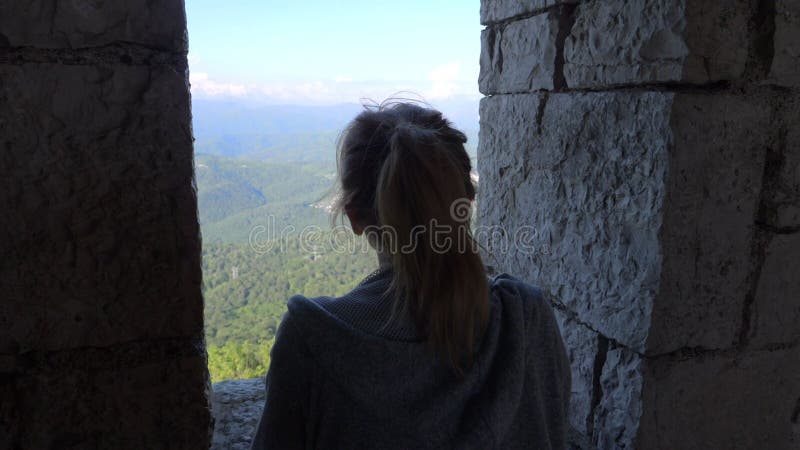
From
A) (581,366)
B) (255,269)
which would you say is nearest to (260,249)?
(255,269)

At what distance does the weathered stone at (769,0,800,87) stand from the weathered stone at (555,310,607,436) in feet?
2.57

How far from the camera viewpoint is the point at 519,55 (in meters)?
1.80

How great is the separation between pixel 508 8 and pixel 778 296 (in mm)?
1156

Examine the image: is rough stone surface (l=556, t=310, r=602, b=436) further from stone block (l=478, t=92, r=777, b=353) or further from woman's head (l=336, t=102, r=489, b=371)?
woman's head (l=336, t=102, r=489, b=371)

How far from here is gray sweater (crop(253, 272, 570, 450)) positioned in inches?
38.1

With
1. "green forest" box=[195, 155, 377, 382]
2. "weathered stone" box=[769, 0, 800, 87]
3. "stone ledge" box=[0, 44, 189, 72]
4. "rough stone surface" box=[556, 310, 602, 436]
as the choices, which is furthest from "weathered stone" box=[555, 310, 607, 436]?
"stone ledge" box=[0, 44, 189, 72]

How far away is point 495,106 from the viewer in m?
1.95

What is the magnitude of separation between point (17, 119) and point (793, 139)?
168 cm

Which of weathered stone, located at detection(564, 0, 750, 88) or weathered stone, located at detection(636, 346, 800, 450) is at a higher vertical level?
weathered stone, located at detection(564, 0, 750, 88)

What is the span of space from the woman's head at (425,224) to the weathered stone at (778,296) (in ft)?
2.81

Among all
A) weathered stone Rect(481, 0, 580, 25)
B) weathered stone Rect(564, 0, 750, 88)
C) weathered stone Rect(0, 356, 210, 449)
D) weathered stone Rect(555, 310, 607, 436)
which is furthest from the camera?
weathered stone Rect(481, 0, 580, 25)

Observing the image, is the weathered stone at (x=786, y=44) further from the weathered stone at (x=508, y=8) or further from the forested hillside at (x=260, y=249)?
the forested hillside at (x=260, y=249)

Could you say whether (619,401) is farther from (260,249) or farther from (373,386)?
(260,249)

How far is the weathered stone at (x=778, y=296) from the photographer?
4.74 feet
